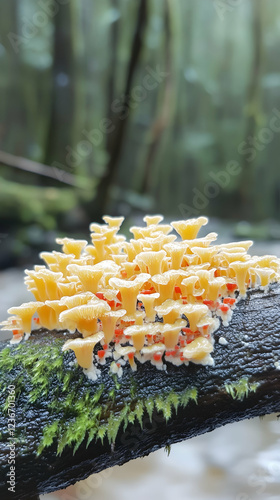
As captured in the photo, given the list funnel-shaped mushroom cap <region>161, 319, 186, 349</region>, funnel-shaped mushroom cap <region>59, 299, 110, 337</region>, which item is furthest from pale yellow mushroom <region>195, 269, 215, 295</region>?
funnel-shaped mushroom cap <region>59, 299, 110, 337</region>

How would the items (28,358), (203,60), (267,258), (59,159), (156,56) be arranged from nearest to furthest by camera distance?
(28,358) < (267,258) < (59,159) < (156,56) < (203,60)

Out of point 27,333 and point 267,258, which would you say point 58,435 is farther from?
point 267,258

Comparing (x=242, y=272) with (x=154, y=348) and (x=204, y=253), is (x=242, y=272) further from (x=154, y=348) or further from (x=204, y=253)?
(x=154, y=348)

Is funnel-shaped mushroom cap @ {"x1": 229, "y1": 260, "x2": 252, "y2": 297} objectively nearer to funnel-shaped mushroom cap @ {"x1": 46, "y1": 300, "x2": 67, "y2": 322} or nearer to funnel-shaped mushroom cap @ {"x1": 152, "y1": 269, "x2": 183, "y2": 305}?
funnel-shaped mushroom cap @ {"x1": 152, "y1": 269, "x2": 183, "y2": 305}

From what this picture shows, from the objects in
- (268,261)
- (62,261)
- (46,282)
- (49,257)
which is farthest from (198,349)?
(49,257)

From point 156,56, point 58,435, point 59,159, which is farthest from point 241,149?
point 58,435

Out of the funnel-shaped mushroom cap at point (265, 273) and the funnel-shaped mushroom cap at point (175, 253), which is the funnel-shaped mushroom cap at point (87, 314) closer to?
the funnel-shaped mushroom cap at point (175, 253)

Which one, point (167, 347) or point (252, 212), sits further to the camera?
point (252, 212)
